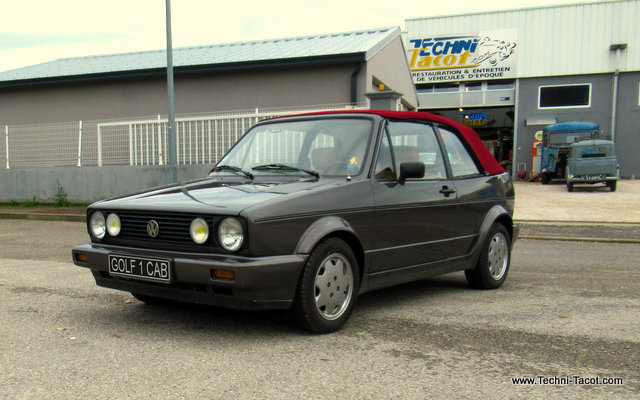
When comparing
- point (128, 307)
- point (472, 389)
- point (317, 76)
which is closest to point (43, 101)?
point (317, 76)

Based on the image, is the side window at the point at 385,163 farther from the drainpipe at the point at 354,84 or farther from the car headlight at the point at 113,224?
the drainpipe at the point at 354,84

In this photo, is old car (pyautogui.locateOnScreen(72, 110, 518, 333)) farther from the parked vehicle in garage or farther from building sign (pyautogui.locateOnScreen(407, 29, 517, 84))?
building sign (pyautogui.locateOnScreen(407, 29, 517, 84))

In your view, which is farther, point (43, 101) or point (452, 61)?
point (452, 61)

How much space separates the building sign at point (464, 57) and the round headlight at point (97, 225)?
3039cm

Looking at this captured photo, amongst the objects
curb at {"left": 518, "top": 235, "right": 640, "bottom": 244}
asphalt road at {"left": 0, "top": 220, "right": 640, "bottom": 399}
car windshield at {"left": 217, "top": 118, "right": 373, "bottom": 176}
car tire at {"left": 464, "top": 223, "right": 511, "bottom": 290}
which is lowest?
curb at {"left": 518, "top": 235, "right": 640, "bottom": 244}

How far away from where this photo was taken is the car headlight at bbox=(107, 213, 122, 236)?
419cm

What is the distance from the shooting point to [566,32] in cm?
3055

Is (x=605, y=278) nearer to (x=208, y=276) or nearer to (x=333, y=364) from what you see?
(x=333, y=364)

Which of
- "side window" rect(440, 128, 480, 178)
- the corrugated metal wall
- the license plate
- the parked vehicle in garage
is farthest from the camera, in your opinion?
the corrugated metal wall

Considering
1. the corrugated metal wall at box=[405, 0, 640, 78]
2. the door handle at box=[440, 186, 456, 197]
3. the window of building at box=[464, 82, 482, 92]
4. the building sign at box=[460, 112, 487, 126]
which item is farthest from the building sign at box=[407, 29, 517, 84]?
the door handle at box=[440, 186, 456, 197]

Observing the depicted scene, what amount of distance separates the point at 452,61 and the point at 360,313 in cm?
3007

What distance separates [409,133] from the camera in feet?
16.9

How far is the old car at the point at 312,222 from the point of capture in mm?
3697

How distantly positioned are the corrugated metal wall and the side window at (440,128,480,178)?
2798 centimetres
